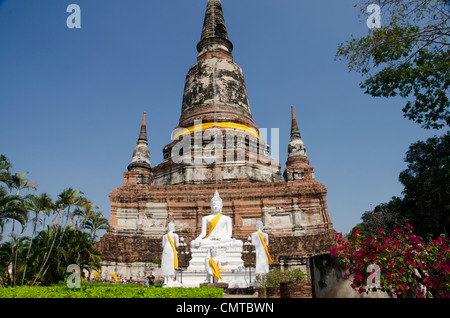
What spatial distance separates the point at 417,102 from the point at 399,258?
722cm

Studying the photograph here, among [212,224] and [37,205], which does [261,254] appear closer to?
[212,224]

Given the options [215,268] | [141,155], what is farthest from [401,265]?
[141,155]

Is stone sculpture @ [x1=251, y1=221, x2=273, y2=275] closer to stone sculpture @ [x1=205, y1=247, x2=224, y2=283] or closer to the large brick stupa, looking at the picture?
stone sculpture @ [x1=205, y1=247, x2=224, y2=283]

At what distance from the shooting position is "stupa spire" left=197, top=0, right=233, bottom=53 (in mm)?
30375

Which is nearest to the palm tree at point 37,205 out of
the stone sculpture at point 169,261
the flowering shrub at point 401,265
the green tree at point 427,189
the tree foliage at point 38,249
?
the tree foliage at point 38,249

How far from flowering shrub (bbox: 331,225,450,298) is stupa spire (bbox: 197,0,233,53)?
2759 cm

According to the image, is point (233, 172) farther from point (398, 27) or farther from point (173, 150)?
point (398, 27)

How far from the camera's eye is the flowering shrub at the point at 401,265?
201 inches

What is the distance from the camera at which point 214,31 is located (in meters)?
30.9

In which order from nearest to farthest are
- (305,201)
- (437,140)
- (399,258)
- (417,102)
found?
(399,258)
(417,102)
(305,201)
(437,140)
